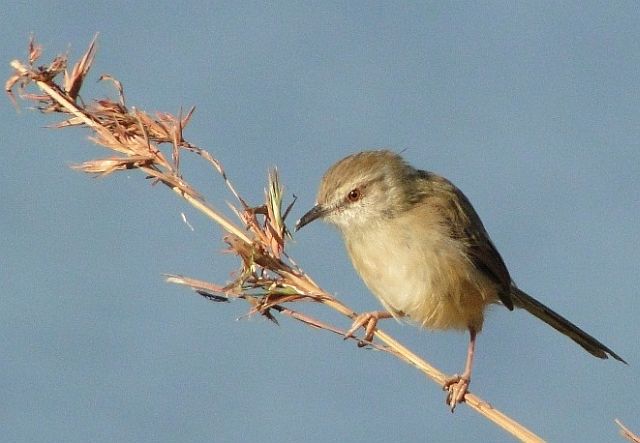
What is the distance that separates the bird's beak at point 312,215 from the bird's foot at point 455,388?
1.39 metres

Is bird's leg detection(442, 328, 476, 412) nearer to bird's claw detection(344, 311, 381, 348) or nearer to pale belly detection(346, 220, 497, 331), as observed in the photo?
pale belly detection(346, 220, 497, 331)

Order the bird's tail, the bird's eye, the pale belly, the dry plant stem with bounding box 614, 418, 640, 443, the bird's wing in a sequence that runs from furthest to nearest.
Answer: the bird's tail → the bird's wing → the bird's eye → the pale belly → the dry plant stem with bounding box 614, 418, 640, 443

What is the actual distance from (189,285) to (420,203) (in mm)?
3269

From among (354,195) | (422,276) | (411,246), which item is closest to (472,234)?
(411,246)

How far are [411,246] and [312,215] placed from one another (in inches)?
27.7

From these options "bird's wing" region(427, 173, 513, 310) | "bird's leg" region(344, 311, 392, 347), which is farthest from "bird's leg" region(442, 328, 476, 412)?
"bird's wing" region(427, 173, 513, 310)

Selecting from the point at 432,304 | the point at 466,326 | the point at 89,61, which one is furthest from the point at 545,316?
the point at 89,61

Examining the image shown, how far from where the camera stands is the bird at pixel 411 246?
595cm

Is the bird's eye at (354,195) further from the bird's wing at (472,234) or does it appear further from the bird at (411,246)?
the bird's wing at (472,234)

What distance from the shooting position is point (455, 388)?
229 inches

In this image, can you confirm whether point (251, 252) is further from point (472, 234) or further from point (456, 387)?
point (472, 234)

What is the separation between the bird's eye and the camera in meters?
6.11

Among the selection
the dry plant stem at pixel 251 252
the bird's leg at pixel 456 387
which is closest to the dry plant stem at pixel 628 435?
the dry plant stem at pixel 251 252

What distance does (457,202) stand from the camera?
6.67m
